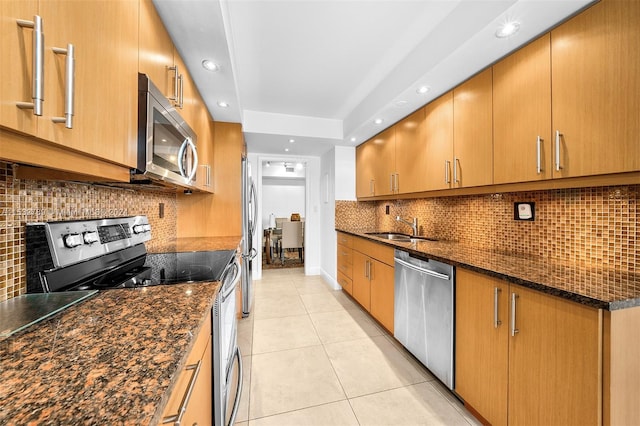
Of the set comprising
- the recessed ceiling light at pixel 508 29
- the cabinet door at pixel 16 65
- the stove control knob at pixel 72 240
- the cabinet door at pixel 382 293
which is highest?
the recessed ceiling light at pixel 508 29

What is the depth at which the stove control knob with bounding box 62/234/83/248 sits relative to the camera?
3.26ft

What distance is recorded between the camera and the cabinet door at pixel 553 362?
3.11ft

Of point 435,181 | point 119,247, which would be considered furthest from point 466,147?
point 119,247

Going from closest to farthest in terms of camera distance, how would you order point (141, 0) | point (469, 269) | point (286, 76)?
point (141, 0) < point (469, 269) < point (286, 76)

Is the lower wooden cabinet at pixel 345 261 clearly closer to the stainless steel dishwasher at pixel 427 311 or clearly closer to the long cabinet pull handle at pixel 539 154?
the stainless steel dishwasher at pixel 427 311

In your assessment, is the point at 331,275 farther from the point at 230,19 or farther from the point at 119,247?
the point at 230,19

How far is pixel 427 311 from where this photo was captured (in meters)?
1.81

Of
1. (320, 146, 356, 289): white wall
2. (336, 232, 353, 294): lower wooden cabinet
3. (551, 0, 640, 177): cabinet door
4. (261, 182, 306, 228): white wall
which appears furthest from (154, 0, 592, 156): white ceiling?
(261, 182, 306, 228): white wall

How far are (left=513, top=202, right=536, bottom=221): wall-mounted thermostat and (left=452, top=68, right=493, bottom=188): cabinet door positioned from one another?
1.01 ft

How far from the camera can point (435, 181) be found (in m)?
2.18

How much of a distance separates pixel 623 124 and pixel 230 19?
220 cm

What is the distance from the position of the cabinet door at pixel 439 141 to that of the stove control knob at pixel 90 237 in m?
2.27

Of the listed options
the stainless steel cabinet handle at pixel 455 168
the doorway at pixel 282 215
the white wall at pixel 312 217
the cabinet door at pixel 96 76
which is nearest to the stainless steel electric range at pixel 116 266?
the cabinet door at pixel 96 76

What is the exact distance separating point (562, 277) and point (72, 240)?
2.15 m
